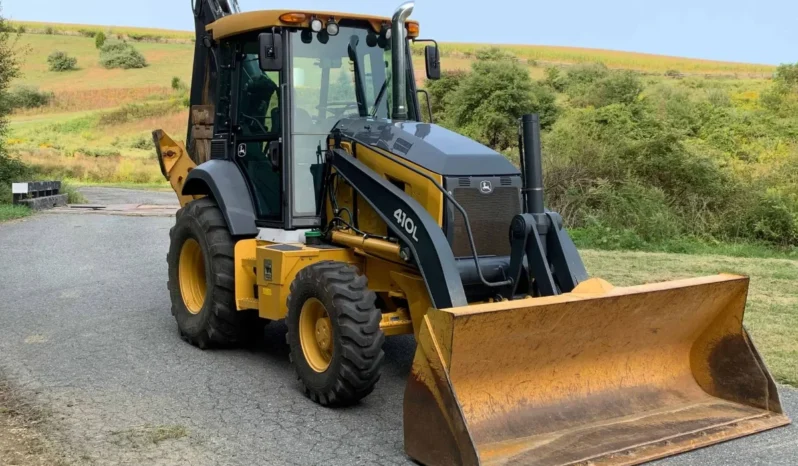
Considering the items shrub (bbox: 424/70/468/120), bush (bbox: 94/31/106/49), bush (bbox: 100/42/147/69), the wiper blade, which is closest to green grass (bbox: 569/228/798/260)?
the wiper blade

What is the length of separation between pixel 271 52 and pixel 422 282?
6.80ft

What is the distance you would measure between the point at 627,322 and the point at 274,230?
2.91m

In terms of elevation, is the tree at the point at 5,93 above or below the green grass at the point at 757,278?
above

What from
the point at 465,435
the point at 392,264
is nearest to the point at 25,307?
the point at 392,264

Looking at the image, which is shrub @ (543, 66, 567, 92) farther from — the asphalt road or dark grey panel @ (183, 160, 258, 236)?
dark grey panel @ (183, 160, 258, 236)

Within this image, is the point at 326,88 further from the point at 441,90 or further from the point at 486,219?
the point at 441,90

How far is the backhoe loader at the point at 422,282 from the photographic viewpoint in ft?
15.5

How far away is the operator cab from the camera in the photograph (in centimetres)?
661

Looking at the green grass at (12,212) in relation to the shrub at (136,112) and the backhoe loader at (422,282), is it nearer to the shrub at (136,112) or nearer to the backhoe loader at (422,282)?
the backhoe loader at (422,282)

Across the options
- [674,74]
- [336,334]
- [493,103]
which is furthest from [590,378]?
[674,74]

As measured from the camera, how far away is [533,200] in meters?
5.39

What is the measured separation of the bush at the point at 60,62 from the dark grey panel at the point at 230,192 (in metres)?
71.0

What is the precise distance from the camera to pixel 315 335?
19.2 feet

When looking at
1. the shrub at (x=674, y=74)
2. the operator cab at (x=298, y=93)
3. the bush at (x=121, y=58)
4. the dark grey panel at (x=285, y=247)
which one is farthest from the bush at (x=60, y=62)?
the dark grey panel at (x=285, y=247)
